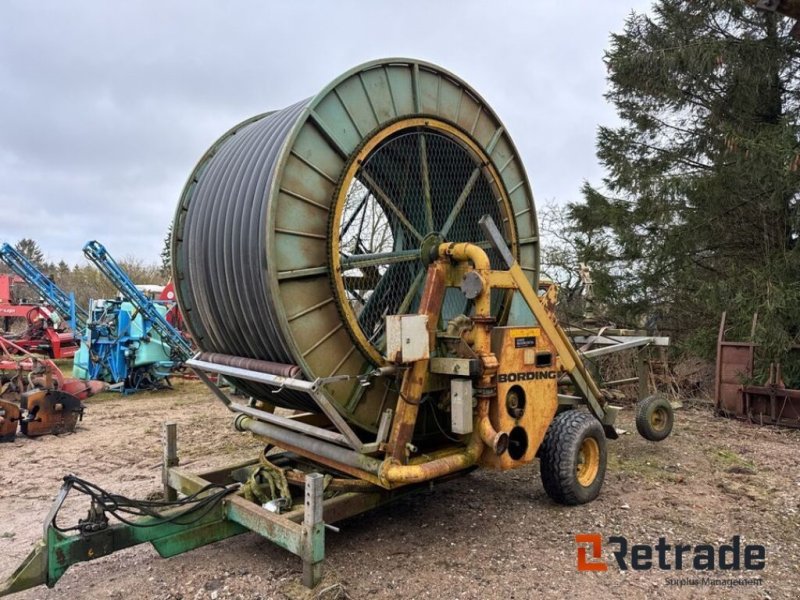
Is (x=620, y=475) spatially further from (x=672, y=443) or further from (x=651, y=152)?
(x=651, y=152)

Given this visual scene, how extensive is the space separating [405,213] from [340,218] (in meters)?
1.08

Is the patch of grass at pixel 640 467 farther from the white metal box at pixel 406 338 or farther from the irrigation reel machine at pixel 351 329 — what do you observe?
the white metal box at pixel 406 338

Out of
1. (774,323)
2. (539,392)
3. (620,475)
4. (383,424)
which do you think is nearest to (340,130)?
(383,424)

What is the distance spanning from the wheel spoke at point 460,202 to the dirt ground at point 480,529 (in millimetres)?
2338

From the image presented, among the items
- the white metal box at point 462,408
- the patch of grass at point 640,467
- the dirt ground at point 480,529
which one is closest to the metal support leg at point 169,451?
the dirt ground at point 480,529

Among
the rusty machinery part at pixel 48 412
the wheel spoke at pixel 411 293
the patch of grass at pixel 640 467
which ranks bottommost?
the patch of grass at pixel 640 467

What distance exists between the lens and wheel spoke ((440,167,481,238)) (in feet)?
15.6

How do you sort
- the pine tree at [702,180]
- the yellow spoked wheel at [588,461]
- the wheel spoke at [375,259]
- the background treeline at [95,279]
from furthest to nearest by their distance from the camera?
the background treeline at [95,279] → the pine tree at [702,180] → the yellow spoked wheel at [588,461] → the wheel spoke at [375,259]

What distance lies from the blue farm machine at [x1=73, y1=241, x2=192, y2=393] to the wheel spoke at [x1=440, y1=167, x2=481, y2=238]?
9.37 metres

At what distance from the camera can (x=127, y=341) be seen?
40.9 ft

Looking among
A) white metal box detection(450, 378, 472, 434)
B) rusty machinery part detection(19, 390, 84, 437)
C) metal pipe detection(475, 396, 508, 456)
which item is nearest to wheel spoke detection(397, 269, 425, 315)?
white metal box detection(450, 378, 472, 434)

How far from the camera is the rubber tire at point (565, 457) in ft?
15.3

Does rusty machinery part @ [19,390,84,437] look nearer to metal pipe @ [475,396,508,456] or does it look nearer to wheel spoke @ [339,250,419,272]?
wheel spoke @ [339,250,419,272]

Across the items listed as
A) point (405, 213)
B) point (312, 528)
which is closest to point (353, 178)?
point (405, 213)
